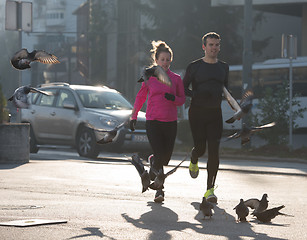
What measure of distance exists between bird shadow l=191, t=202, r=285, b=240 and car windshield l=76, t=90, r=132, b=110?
9619 millimetres

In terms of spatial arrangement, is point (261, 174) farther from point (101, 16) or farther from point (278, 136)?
point (101, 16)

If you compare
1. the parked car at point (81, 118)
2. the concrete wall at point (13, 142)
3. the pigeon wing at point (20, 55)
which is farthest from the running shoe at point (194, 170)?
the parked car at point (81, 118)

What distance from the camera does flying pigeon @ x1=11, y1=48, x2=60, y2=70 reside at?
859 centimetres

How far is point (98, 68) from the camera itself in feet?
206

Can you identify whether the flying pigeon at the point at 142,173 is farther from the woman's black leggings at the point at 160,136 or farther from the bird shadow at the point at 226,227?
the bird shadow at the point at 226,227

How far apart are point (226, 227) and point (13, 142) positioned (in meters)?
8.39

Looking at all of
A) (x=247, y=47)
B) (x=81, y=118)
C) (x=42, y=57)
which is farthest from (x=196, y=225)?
(x=247, y=47)

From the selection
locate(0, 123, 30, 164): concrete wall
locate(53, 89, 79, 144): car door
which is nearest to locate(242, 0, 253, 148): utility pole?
locate(53, 89, 79, 144): car door

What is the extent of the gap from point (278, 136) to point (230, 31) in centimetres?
2392

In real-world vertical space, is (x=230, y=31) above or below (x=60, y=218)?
above

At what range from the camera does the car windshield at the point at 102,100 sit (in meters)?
18.1

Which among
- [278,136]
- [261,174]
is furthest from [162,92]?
[278,136]

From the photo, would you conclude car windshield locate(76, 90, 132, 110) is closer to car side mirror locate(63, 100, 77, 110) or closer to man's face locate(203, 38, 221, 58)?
car side mirror locate(63, 100, 77, 110)

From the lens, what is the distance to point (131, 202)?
9.36 meters
